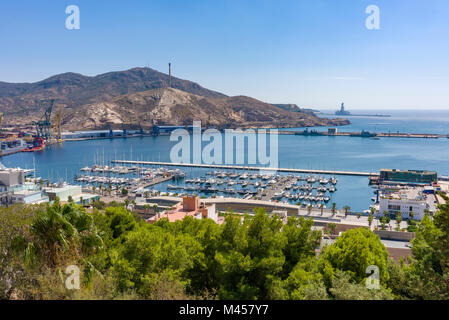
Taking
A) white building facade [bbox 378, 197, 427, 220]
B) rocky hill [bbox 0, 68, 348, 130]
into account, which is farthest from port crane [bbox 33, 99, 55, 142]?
white building facade [bbox 378, 197, 427, 220]

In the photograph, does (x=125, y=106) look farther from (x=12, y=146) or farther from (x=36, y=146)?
(x=12, y=146)

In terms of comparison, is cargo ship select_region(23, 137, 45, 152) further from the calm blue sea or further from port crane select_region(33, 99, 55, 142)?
port crane select_region(33, 99, 55, 142)

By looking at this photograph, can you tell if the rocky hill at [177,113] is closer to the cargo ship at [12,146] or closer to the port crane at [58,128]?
the port crane at [58,128]

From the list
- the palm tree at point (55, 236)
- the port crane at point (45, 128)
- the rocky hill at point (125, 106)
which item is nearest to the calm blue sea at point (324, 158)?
the port crane at point (45, 128)

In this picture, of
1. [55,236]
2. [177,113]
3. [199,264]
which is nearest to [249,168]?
[199,264]

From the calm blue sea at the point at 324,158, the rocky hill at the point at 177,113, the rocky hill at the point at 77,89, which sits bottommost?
the calm blue sea at the point at 324,158
